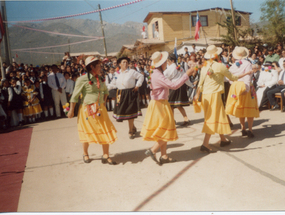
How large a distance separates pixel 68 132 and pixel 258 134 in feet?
15.9

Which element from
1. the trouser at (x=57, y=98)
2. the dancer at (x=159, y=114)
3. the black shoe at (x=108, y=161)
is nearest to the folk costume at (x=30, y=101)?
the trouser at (x=57, y=98)

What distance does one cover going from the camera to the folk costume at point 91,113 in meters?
4.34

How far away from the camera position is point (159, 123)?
4219 millimetres

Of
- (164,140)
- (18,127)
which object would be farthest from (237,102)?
(18,127)

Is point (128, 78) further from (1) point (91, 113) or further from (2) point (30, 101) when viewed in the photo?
(2) point (30, 101)

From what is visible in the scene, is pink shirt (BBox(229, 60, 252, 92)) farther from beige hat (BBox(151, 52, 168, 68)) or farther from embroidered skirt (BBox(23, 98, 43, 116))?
embroidered skirt (BBox(23, 98, 43, 116))

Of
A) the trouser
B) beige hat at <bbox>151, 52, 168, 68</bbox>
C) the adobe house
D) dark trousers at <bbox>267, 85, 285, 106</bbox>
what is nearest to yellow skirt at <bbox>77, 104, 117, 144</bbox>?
beige hat at <bbox>151, 52, 168, 68</bbox>

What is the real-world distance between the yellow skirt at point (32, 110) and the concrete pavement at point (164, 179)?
14.2ft

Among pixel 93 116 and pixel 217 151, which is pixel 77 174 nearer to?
pixel 93 116

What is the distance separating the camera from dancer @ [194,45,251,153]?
15.0 ft

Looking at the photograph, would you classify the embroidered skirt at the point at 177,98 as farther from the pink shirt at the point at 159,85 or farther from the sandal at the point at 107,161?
the sandal at the point at 107,161

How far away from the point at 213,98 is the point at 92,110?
2.08 metres

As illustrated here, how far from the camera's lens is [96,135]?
4.38m

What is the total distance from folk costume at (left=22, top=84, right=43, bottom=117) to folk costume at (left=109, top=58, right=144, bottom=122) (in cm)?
Answer: 480
